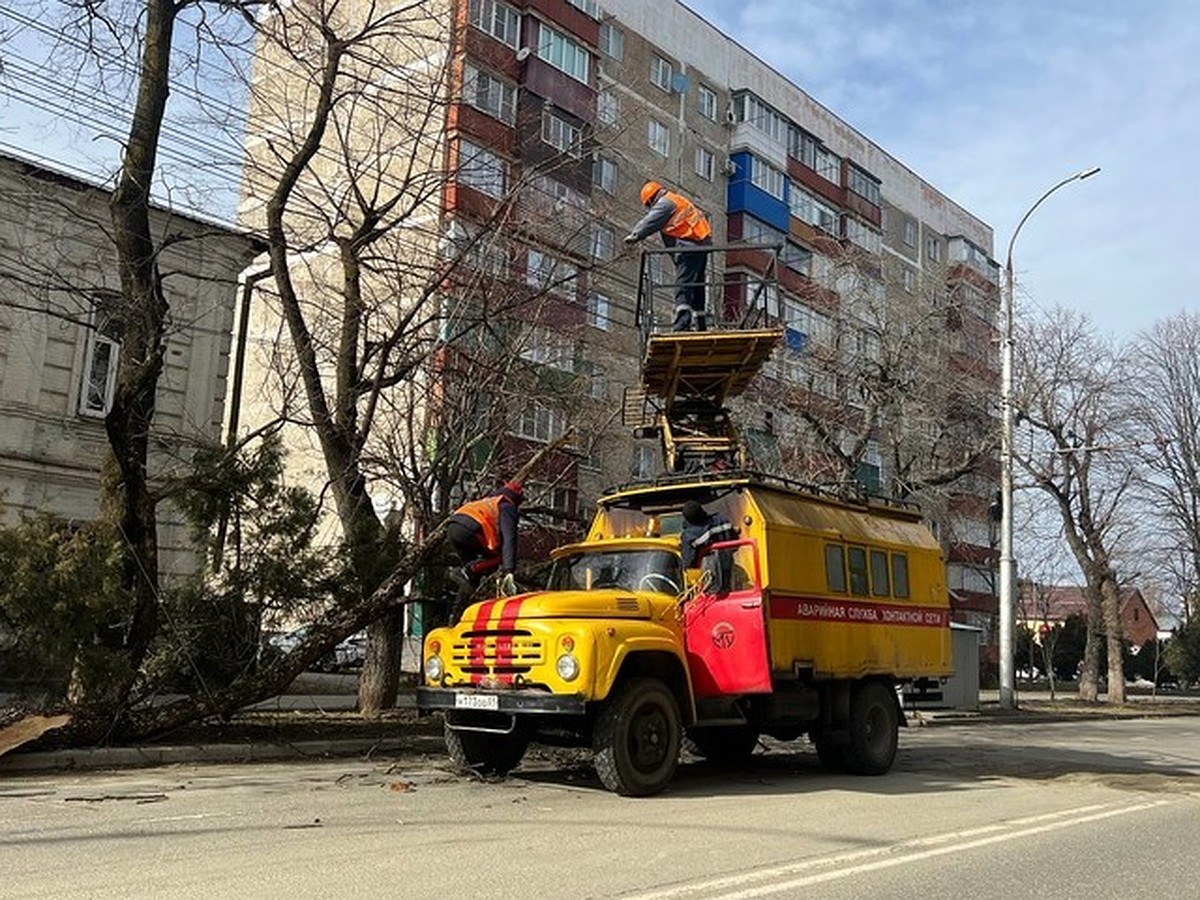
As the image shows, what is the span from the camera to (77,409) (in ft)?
67.9

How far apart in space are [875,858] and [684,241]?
757cm

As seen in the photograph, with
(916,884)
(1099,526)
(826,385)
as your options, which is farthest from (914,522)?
(1099,526)

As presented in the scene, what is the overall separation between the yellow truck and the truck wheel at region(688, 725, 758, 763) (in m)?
0.03

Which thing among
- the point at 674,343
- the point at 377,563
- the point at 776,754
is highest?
the point at 674,343

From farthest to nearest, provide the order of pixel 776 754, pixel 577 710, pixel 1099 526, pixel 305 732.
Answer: pixel 1099 526 → pixel 776 754 → pixel 305 732 → pixel 577 710

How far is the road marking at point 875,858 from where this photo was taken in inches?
247

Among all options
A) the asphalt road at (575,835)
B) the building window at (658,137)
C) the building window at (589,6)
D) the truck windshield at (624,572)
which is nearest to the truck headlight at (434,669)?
the asphalt road at (575,835)

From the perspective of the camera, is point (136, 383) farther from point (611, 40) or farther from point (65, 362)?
point (611, 40)

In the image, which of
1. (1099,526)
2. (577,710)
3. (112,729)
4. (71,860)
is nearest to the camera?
(71,860)

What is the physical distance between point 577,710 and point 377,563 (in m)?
5.61

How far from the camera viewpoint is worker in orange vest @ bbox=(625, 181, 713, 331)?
12477mm

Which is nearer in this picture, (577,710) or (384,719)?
(577,710)

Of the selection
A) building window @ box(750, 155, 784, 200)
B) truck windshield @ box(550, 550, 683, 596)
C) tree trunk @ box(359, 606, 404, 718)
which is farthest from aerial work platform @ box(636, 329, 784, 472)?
building window @ box(750, 155, 784, 200)

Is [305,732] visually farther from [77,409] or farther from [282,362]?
[77,409]
